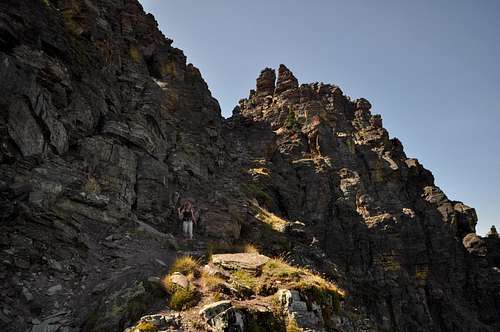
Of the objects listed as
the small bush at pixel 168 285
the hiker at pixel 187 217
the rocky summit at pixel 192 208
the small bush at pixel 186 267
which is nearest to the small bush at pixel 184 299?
the rocky summit at pixel 192 208

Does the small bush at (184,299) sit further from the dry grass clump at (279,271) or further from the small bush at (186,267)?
the dry grass clump at (279,271)

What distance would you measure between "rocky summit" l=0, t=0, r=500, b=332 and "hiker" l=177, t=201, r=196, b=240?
172mm

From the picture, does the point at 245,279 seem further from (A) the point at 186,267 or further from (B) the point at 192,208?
(B) the point at 192,208

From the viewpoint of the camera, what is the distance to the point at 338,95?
65062 millimetres

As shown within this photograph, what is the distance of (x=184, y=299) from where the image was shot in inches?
403

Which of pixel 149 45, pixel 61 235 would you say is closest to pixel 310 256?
pixel 61 235

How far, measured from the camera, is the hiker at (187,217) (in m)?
22.1

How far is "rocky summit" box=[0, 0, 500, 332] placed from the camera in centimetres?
1080

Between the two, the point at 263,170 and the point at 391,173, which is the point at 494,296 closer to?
the point at 391,173

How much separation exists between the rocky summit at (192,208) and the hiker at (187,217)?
0.56 feet

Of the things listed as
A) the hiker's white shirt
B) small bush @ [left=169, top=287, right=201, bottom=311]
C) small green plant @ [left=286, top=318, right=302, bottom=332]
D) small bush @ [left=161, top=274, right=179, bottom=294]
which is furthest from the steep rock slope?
small green plant @ [left=286, top=318, right=302, bottom=332]

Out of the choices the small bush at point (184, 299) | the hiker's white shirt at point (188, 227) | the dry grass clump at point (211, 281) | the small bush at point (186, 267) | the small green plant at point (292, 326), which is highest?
the hiker's white shirt at point (188, 227)

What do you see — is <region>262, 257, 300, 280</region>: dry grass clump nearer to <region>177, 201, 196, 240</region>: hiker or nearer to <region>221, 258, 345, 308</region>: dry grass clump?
<region>221, 258, 345, 308</region>: dry grass clump

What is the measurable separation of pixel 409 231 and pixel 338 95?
28968mm
